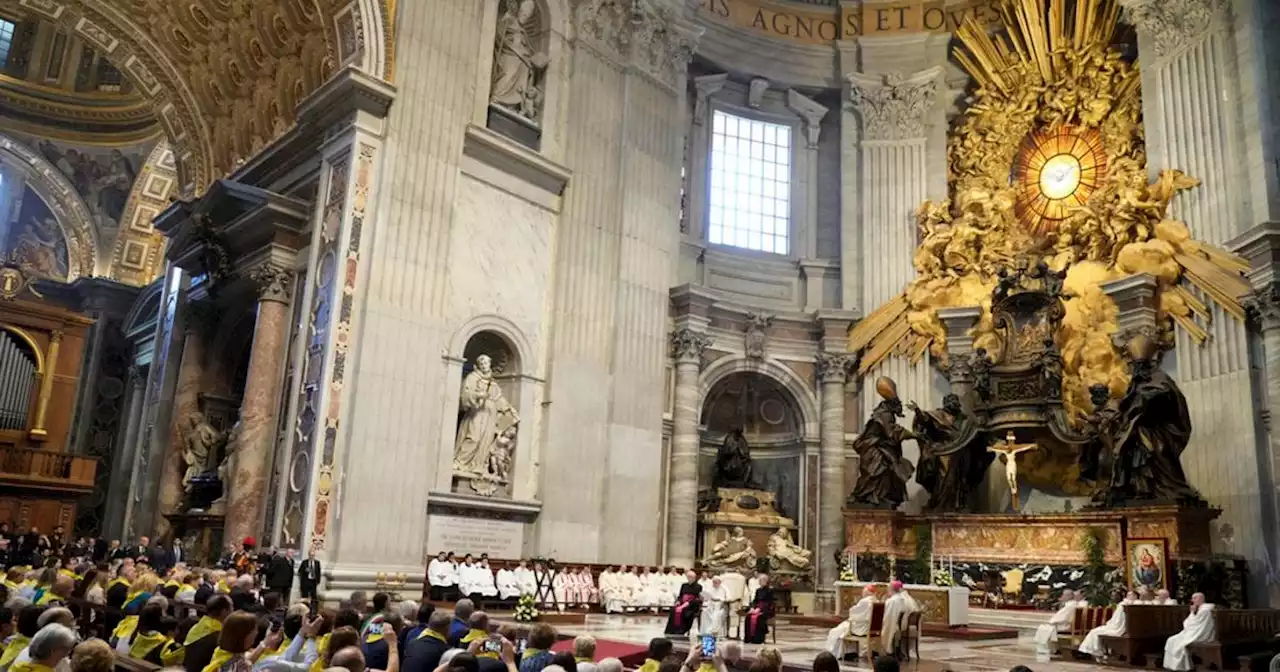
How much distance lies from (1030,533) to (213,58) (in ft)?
50.2

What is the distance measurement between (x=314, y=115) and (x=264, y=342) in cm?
321

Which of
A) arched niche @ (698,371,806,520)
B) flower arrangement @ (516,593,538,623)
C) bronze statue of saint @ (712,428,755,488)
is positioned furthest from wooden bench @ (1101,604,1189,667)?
bronze statue of saint @ (712,428,755,488)

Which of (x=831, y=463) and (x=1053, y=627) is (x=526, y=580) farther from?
(x=831, y=463)

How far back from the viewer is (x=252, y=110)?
17703 mm

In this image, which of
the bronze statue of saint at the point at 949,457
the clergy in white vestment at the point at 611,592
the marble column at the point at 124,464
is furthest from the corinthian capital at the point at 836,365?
the marble column at the point at 124,464

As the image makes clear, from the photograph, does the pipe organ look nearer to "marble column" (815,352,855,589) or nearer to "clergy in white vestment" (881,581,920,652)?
"marble column" (815,352,855,589)

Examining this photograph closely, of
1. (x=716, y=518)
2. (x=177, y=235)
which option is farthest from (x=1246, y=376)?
(x=177, y=235)

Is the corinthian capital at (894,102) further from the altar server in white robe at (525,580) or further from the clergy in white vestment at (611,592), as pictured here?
the altar server in white robe at (525,580)

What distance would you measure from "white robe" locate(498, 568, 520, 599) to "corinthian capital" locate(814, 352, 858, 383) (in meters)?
7.52

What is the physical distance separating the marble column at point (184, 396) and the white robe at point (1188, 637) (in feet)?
44.9

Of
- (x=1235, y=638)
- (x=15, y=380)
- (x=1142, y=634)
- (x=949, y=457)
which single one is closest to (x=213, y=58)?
(x=15, y=380)

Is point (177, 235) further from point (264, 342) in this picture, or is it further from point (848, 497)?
point (848, 497)

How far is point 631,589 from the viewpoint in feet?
50.1

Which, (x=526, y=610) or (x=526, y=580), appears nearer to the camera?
(x=526, y=610)
